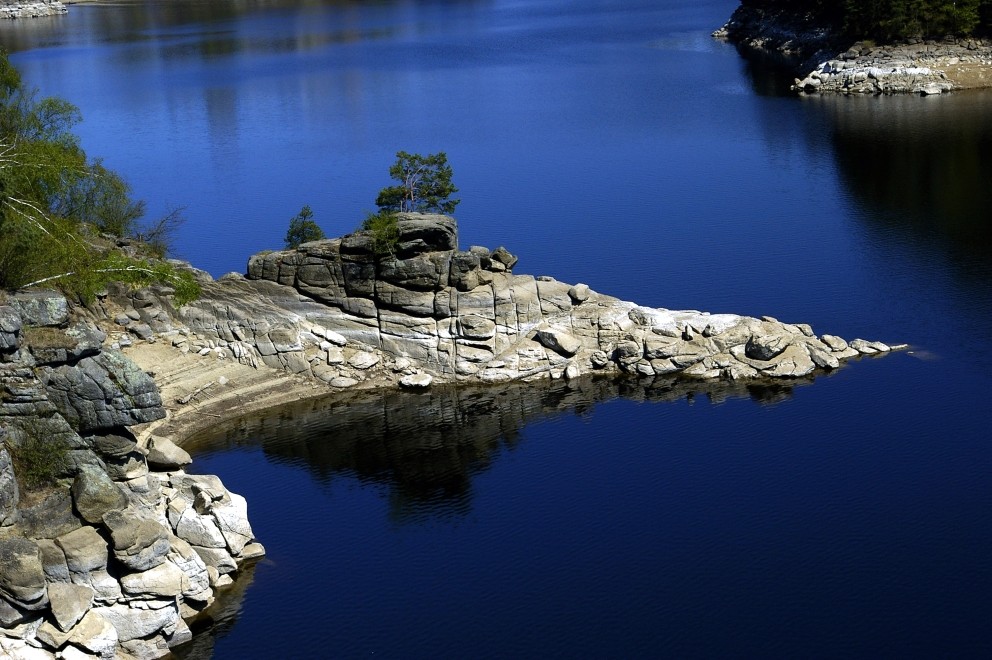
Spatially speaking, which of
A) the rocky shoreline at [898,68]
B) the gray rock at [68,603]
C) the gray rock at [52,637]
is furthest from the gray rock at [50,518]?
the rocky shoreline at [898,68]

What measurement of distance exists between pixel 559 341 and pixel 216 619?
84.6ft

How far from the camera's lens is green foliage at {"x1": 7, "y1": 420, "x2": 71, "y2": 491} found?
43.2 m

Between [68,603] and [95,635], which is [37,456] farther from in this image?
[95,635]

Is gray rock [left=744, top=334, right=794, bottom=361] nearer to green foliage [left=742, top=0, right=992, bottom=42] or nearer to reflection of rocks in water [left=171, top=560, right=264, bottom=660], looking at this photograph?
reflection of rocks in water [left=171, top=560, right=264, bottom=660]

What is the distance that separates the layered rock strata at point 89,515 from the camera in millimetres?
40719

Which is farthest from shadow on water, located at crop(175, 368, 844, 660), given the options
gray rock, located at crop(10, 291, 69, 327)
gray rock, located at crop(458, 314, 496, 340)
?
gray rock, located at crop(10, 291, 69, 327)

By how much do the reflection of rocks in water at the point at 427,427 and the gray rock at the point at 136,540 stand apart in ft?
39.0

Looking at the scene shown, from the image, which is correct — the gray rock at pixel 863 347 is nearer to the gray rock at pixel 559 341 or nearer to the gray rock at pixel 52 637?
the gray rock at pixel 559 341

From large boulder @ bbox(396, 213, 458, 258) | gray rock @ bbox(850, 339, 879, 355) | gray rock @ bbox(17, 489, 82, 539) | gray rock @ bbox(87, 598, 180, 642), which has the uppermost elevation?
large boulder @ bbox(396, 213, 458, 258)

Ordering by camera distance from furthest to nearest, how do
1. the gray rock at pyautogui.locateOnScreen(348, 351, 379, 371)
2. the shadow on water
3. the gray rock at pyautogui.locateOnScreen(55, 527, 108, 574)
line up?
the gray rock at pyautogui.locateOnScreen(348, 351, 379, 371) < the shadow on water < the gray rock at pyautogui.locateOnScreen(55, 527, 108, 574)

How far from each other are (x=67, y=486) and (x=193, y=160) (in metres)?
67.0

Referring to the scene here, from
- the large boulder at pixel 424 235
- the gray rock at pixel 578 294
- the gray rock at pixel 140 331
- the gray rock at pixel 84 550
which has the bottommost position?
the gray rock at pixel 84 550

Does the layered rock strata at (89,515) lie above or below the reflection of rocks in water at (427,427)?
above

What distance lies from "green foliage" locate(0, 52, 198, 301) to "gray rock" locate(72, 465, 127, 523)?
387 inches
